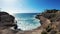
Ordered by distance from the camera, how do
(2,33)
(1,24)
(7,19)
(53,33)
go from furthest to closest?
(7,19) → (1,24) → (2,33) → (53,33)

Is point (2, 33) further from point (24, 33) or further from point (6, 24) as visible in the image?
point (6, 24)

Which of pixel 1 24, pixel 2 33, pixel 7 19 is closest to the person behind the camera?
pixel 2 33

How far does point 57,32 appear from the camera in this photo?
91.8 feet

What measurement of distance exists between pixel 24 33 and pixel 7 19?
12803mm

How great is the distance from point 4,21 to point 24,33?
38.5 ft

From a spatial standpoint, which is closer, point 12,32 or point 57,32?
point 57,32

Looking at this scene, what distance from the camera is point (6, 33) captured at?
32750 millimetres

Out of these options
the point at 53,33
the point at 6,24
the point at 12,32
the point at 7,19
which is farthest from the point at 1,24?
the point at 53,33

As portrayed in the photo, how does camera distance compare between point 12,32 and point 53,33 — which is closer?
point 53,33

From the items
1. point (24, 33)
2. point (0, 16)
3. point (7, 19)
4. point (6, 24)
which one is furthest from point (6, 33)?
point (0, 16)

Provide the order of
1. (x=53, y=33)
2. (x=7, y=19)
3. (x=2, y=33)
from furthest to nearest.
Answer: (x=7, y=19) → (x=2, y=33) → (x=53, y=33)

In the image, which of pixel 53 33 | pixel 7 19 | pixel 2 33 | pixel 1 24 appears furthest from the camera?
pixel 7 19

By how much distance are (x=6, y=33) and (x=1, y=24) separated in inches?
381

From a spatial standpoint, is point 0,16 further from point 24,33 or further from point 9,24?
point 24,33
